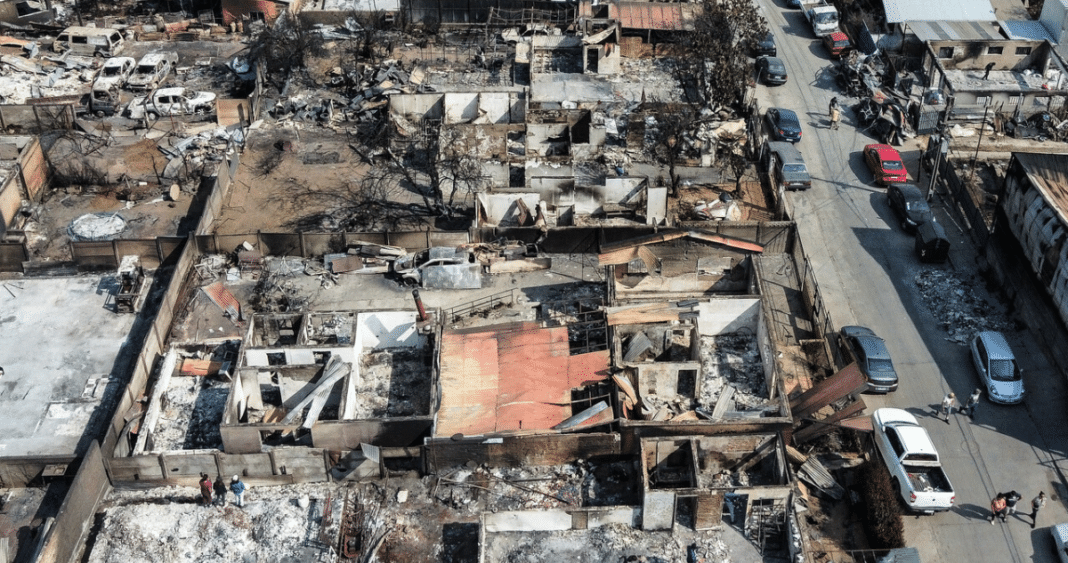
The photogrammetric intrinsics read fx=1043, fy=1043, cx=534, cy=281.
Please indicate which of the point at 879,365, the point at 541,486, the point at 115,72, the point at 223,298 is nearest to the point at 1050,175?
the point at 879,365

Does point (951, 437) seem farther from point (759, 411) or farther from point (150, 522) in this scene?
point (150, 522)

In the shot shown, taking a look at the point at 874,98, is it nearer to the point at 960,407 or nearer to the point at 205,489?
the point at 960,407

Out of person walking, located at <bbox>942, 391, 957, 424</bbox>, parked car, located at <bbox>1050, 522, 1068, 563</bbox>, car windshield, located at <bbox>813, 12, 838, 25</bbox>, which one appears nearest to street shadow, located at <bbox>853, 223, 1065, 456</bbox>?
person walking, located at <bbox>942, 391, 957, 424</bbox>

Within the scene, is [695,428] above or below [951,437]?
above

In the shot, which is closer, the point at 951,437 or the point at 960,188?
the point at 951,437

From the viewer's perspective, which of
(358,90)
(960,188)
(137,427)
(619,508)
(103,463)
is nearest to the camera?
(619,508)

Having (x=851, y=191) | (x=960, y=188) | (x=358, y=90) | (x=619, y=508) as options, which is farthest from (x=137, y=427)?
(x=960, y=188)
